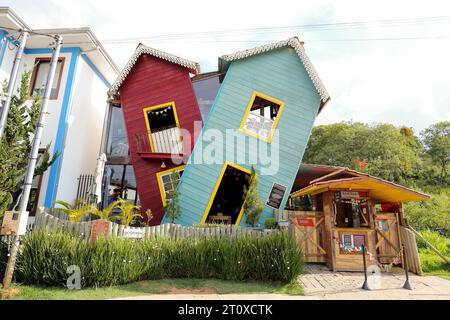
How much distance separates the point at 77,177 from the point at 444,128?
129ft

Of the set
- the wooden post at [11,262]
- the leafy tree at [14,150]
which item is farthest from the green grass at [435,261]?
the leafy tree at [14,150]

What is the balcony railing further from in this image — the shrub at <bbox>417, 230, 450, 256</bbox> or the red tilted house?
the shrub at <bbox>417, 230, 450, 256</bbox>

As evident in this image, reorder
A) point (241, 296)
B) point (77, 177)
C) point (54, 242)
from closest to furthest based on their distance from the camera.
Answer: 1. point (241, 296)
2. point (54, 242)
3. point (77, 177)

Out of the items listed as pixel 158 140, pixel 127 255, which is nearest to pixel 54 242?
pixel 127 255

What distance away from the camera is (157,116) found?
45.1 feet

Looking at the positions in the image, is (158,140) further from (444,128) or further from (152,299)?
(444,128)

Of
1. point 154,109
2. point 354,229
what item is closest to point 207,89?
point 154,109

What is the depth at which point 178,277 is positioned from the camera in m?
7.32

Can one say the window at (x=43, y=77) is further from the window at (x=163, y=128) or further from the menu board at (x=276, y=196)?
the menu board at (x=276, y=196)

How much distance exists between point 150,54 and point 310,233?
1115 centimetres

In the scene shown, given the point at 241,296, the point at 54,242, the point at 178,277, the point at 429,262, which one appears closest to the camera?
the point at 241,296

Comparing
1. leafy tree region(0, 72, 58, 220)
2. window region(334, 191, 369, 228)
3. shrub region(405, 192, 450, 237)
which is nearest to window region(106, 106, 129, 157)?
leafy tree region(0, 72, 58, 220)

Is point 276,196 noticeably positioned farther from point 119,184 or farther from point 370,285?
point 119,184

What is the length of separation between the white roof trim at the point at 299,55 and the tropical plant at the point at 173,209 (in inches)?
253
